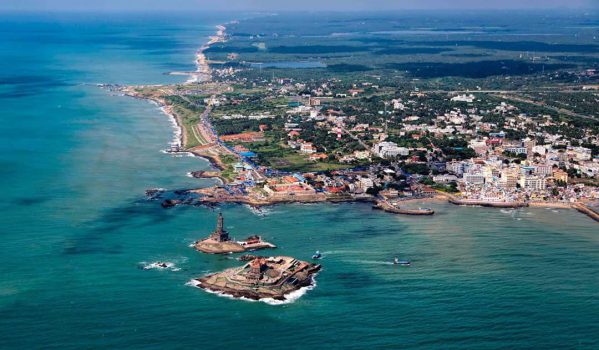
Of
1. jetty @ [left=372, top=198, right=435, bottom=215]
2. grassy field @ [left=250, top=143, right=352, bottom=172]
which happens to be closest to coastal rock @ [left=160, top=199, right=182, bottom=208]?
jetty @ [left=372, top=198, right=435, bottom=215]

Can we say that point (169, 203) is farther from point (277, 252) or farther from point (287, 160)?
point (287, 160)

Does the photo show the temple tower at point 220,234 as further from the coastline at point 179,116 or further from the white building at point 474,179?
the white building at point 474,179

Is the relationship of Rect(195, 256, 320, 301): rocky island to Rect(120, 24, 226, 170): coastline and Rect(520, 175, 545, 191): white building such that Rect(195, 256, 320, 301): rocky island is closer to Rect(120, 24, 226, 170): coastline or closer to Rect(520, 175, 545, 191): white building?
Rect(120, 24, 226, 170): coastline

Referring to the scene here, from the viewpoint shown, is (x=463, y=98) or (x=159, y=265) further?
(x=463, y=98)

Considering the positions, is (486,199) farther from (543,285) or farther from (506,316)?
(506,316)

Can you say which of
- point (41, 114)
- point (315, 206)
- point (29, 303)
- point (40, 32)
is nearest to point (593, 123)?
point (315, 206)

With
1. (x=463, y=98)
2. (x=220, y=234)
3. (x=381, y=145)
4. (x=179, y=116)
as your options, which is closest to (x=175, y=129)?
(x=179, y=116)

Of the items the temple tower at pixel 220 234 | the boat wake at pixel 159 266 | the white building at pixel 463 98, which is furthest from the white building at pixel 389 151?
the boat wake at pixel 159 266
